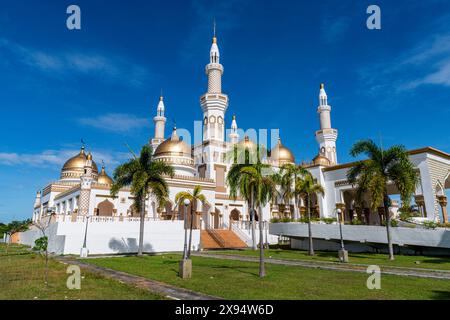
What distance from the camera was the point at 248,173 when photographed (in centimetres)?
1755

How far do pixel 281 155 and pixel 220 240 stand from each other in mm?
27934

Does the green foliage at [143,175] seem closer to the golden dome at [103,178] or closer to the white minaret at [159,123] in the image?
the golden dome at [103,178]

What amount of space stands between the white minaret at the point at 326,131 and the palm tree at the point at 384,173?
32151mm

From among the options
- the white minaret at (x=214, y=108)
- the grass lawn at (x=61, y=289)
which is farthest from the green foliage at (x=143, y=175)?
the white minaret at (x=214, y=108)

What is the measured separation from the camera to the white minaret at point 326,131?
56.7m

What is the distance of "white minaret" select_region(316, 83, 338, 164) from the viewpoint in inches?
2233

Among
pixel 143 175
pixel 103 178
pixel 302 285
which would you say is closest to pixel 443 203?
pixel 302 285

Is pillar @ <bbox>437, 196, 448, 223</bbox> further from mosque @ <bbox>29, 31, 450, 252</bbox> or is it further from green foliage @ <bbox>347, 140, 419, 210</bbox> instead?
green foliage @ <bbox>347, 140, 419, 210</bbox>

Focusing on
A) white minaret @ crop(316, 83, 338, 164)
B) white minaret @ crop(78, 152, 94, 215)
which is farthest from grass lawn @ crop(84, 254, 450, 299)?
white minaret @ crop(316, 83, 338, 164)

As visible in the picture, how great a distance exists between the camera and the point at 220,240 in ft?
118

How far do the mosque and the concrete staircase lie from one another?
71 cm
